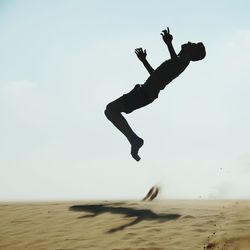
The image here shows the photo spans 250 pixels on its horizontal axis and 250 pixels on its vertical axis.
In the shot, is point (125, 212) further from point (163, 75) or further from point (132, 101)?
point (163, 75)

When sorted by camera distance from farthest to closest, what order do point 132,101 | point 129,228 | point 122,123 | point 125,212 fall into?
point 125,212 < point 122,123 < point 132,101 < point 129,228

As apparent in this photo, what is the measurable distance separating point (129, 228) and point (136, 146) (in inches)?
60.7

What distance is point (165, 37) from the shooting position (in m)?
7.30

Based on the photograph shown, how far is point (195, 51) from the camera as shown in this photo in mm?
7547

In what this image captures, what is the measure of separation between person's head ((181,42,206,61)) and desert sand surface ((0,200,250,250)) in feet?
9.72

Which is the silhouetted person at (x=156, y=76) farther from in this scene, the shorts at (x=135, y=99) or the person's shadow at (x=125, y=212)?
the person's shadow at (x=125, y=212)

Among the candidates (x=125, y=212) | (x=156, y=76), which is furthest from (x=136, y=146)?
(x=125, y=212)

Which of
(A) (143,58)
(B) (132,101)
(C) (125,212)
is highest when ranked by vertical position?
(A) (143,58)

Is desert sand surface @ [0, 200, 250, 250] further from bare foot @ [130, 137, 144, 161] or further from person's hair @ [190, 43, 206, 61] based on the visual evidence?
person's hair @ [190, 43, 206, 61]

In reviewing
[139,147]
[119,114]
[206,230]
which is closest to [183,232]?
[206,230]

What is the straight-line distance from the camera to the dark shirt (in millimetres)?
7441

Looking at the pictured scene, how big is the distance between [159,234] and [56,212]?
11.3 ft

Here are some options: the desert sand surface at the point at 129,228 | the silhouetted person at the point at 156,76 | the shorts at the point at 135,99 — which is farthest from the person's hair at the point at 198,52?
the desert sand surface at the point at 129,228

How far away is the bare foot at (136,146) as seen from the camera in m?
7.80
